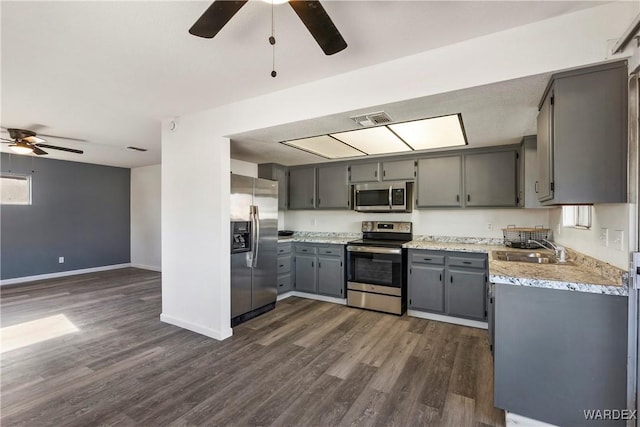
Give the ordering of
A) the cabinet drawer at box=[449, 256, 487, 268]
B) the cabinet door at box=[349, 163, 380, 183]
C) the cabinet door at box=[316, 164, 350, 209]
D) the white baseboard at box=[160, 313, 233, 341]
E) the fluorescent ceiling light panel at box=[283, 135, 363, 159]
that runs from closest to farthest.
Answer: the white baseboard at box=[160, 313, 233, 341]
the cabinet drawer at box=[449, 256, 487, 268]
the fluorescent ceiling light panel at box=[283, 135, 363, 159]
the cabinet door at box=[349, 163, 380, 183]
the cabinet door at box=[316, 164, 350, 209]

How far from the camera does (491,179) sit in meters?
3.66

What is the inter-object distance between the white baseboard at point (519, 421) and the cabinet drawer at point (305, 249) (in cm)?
301

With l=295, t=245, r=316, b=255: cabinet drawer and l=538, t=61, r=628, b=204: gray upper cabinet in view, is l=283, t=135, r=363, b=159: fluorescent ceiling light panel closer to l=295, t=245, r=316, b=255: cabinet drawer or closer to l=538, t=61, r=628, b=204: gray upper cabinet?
l=295, t=245, r=316, b=255: cabinet drawer

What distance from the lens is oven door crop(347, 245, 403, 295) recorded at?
12.3 ft

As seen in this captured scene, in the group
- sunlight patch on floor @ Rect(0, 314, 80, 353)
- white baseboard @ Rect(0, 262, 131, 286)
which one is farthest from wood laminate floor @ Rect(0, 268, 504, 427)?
white baseboard @ Rect(0, 262, 131, 286)

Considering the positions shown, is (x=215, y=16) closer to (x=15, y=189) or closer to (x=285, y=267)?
(x=285, y=267)

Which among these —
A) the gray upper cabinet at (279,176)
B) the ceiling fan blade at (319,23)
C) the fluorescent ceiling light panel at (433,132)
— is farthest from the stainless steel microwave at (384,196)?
the ceiling fan blade at (319,23)

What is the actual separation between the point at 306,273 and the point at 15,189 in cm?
593

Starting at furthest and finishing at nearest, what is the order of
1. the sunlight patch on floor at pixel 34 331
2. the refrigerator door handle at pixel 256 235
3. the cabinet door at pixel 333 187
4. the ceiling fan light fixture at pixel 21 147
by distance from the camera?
1. the cabinet door at pixel 333 187
2. the ceiling fan light fixture at pixel 21 147
3. the refrigerator door handle at pixel 256 235
4. the sunlight patch on floor at pixel 34 331

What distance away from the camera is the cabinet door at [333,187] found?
15.2ft

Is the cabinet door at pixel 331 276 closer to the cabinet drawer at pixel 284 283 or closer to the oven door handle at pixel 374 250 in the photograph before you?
the oven door handle at pixel 374 250

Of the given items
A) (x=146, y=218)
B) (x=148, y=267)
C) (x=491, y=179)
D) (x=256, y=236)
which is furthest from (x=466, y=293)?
(x=146, y=218)

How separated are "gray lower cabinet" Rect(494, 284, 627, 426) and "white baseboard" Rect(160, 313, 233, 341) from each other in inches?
98.9

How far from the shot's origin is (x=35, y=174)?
5.71 metres
